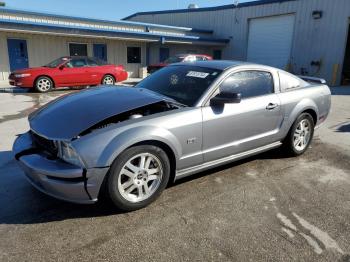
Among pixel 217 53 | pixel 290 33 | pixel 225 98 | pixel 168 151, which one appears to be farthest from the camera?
pixel 217 53

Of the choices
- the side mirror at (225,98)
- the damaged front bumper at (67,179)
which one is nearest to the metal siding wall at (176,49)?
the side mirror at (225,98)

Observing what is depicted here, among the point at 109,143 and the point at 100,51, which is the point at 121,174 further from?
the point at 100,51

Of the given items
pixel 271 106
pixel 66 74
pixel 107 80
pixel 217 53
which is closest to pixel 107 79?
pixel 107 80

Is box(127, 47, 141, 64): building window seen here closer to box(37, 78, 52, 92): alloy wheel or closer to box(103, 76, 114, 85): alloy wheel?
box(103, 76, 114, 85): alloy wheel

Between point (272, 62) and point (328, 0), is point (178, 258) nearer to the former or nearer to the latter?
point (328, 0)

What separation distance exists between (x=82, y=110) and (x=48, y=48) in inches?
626

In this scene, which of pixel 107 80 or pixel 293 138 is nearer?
pixel 293 138

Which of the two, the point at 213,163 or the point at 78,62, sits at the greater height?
the point at 78,62

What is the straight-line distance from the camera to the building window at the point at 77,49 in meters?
18.2

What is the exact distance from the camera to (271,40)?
21.4 meters

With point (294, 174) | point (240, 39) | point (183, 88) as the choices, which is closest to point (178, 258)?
point (183, 88)

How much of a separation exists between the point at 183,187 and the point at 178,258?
50.7 inches

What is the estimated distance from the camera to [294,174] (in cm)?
425

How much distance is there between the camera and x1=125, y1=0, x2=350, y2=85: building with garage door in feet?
58.0
